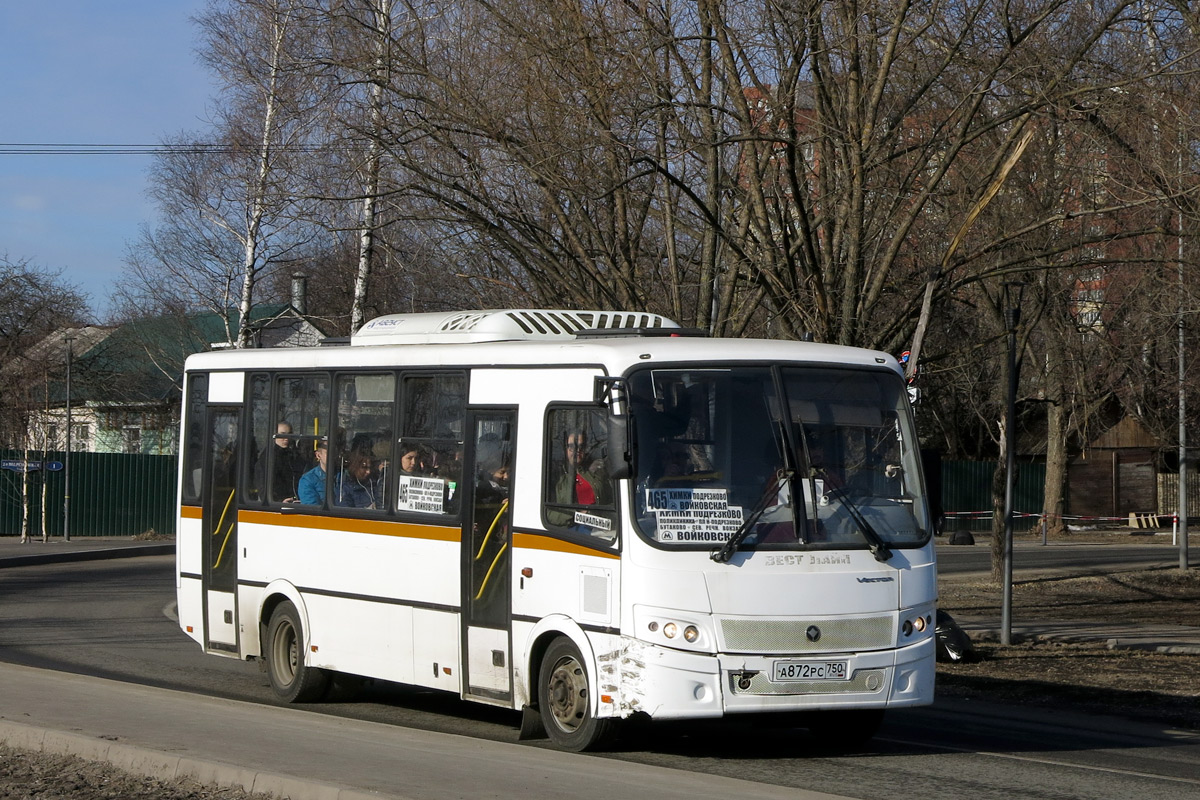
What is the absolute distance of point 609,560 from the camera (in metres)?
9.20

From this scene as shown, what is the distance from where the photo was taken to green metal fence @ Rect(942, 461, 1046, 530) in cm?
5138

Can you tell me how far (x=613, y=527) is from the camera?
9.21m

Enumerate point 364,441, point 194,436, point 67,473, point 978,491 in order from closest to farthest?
1. point 364,441
2. point 194,436
3. point 67,473
4. point 978,491

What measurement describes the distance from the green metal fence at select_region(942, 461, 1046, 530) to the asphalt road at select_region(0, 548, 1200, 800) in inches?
1510

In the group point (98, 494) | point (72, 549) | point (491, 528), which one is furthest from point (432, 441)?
point (98, 494)

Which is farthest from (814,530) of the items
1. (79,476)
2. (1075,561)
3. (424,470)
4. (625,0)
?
(79,476)

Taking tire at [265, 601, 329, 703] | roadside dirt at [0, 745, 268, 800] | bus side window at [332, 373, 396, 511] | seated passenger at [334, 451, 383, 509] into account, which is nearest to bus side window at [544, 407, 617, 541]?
bus side window at [332, 373, 396, 511]

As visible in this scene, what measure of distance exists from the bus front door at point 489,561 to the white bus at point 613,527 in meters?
0.02

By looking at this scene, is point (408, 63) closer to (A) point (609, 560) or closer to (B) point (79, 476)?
(A) point (609, 560)

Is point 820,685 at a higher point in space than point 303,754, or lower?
higher

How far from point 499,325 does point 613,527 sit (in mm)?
2701

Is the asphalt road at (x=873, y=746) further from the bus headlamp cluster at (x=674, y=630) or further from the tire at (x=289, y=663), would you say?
the bus headlamp cluster at (x=674, y=630)

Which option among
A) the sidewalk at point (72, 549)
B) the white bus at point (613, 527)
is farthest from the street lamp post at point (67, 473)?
the white bus at point (613, 527)

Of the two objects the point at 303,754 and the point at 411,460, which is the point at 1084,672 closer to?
the point at 411,460
